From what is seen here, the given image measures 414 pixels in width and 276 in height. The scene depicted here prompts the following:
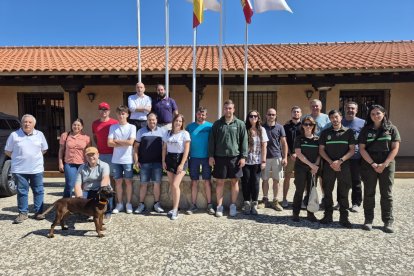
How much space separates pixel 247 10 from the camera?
5.73 metres

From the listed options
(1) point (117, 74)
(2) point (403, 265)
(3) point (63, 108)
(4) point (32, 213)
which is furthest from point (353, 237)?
(3) point (63, 108)

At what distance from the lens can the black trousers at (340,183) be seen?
12.3ft

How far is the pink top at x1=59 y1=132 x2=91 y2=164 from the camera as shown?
4172 mm

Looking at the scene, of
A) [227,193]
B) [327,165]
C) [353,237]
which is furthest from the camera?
[227,193]

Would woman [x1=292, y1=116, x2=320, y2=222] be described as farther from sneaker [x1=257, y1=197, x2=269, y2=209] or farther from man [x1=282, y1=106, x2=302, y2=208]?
sneaker [x1=257, y1=197, x2=269, y2=209]

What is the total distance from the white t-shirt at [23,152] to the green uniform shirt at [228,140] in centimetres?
257

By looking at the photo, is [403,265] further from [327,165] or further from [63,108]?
[63,108]

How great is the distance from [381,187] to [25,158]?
499cm

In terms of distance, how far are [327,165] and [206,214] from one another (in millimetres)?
1954

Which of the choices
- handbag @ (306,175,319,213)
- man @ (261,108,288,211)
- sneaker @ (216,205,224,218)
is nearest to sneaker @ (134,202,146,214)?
sneaker @ (216,205,224,218)

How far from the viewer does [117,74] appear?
7281 mm

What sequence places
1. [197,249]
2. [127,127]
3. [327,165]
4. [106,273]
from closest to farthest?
[106,273] → [197,249] → [327,165] → [127,127]

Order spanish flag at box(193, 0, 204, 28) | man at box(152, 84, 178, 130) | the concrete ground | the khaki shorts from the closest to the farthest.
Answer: the concrete ground, the khaki shorts, man at box(152, 84, 178, 130), spanish flag at box(193, 0, 204, 28)

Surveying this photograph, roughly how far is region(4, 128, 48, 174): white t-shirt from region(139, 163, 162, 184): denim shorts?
153 centimetres
